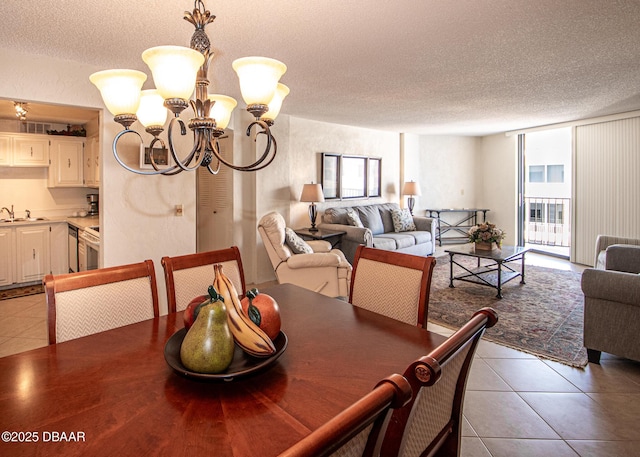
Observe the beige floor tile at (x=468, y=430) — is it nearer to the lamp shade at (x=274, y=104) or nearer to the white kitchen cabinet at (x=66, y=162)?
the lamp shade at (x=274, y=104)

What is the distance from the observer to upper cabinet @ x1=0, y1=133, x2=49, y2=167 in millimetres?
4832

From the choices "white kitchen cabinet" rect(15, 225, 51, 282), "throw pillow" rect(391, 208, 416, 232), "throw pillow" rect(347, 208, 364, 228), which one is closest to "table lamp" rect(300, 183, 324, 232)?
"throw pillow" rect(347, 208, 364, 228)

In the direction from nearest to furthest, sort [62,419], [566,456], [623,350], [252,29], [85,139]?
[62,419]
[566,456]
[252,29]
[623,350]
[85,139]

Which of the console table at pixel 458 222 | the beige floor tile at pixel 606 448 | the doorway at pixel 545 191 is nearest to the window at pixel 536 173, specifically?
the doorway at pixel 545 191

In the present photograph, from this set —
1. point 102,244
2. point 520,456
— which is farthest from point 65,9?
point 520,456

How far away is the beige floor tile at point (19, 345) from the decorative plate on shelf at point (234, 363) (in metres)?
2.69

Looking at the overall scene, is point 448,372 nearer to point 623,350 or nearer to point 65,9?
point 623,350

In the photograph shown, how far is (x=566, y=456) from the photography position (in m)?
1.82

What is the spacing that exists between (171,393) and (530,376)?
8.25 feet

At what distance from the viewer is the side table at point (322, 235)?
5219 mm

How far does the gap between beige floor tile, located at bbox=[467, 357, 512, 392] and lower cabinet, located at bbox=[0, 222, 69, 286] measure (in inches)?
202

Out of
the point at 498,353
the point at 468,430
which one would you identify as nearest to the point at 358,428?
the point at 468,430

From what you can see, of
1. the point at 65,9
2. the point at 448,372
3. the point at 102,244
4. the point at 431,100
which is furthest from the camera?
the point at 431,100

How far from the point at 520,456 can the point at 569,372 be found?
114 centimetres
